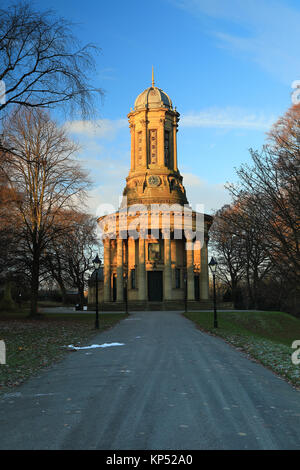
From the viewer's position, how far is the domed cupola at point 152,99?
54.9 meters

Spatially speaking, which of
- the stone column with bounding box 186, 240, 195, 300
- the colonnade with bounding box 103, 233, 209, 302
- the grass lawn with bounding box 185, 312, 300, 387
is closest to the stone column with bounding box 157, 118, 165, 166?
the colonnade with bounding box 103, 233, 209, 302

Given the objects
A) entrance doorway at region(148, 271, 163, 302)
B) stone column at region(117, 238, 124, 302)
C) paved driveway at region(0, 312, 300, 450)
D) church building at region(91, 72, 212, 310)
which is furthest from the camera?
stone column at region(117, 238, 124, 302)

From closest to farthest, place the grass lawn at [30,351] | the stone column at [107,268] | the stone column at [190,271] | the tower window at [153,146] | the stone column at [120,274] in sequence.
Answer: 1. the grass lawn at [30,351]
2. the stone column at [190,271]
3. the stone column at [120,274]
4. the stone column at [107,268]
5. the tower window at [153,146]

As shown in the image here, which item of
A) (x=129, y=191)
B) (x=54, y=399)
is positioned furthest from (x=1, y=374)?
(x=129, y=191)

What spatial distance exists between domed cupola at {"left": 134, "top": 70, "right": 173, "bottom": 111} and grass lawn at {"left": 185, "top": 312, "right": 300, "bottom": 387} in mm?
33280

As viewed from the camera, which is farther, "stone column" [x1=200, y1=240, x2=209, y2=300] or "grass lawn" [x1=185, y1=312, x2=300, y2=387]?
"stone column" [x1=200, y1=240, x2=209, y2=300]

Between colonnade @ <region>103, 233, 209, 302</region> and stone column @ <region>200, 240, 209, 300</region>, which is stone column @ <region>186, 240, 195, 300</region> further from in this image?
stone column @ <region>200, 240, 209, 300</region>

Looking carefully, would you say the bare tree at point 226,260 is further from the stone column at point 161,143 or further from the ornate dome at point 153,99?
the ornate dome at point 153,99

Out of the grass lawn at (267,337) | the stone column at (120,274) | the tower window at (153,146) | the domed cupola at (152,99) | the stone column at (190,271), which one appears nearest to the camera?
the grass lawn at (267,337)

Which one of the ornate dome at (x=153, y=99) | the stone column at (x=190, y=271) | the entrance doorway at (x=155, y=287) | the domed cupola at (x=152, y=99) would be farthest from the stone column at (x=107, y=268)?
the ornate dome at (x=153, y=99)

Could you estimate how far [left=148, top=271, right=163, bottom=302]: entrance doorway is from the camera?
1973 inches

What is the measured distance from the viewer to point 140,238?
48781 millimetres

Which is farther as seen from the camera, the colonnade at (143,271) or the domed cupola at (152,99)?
the domed cupola at (152,99)
